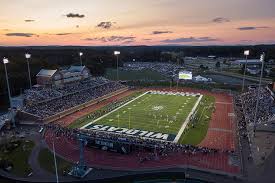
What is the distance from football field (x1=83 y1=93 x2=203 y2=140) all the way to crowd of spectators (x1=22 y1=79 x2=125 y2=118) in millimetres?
7563

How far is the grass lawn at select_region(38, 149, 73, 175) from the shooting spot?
2514 centimetres

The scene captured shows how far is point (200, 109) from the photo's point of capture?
4628 centimetres

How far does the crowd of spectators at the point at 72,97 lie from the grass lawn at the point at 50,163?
11823 millimetres

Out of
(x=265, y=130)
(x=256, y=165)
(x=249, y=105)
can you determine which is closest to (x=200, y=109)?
(x=249, y=105)

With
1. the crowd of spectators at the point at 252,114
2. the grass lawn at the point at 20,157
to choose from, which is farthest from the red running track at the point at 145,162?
the crowd of spectators at the point at 252,114

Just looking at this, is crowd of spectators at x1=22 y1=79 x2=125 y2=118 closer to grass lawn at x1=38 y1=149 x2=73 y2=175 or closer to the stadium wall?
the stadium wall

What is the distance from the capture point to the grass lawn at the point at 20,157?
24.9m

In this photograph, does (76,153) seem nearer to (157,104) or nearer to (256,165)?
(256,165)

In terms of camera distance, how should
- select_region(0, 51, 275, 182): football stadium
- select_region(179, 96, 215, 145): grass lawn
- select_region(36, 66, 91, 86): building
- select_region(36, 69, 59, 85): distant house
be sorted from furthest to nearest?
1. select_region(36, 66, 91, 86): building
2. select_region(36, 69, 59, 85): distant house
3. select_region(179, 96, 215, 145): grass lawn
4. select_region(0, 51, 275, 182): football stadium

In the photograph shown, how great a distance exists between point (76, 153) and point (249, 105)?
95.5ft

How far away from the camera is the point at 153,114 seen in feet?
140

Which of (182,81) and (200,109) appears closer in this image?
(200,109)

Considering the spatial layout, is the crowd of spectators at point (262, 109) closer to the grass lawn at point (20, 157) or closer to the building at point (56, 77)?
the grass lawn at point (20, 157)

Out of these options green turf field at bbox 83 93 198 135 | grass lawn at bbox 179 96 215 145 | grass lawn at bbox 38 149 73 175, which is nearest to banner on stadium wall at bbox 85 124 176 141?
green turf field at bbox 83 93 198 135
